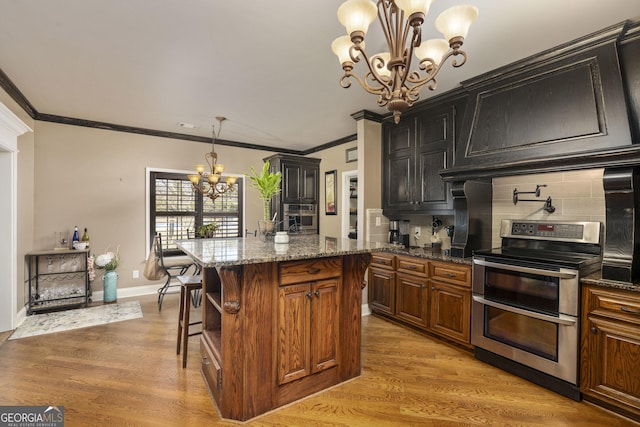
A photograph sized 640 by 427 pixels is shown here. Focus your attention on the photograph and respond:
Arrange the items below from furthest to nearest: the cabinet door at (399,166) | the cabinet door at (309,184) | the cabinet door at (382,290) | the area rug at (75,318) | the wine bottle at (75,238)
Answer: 1. the cabinet door at (309,184)
2. the wine bottle at (75,238)
3. the cabinet door at (399,166)
4. the cabinet door at (382,290)
5. the area rug at (75,318)

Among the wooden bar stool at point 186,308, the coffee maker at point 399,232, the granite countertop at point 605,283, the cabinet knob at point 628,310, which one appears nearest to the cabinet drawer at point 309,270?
the wooden bar stool at point 186,308

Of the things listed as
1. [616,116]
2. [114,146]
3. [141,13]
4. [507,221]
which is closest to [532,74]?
[616,116]

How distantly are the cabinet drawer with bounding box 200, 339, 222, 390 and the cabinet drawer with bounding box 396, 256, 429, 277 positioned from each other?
215cm

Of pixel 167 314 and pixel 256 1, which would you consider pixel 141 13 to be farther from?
pixel 167 314

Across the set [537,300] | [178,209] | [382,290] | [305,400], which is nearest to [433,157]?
[382,290]

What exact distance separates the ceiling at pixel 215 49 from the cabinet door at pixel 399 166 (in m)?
0.49

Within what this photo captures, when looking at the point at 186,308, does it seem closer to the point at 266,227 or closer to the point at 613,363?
the point at 266,227

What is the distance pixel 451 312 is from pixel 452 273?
380 mm

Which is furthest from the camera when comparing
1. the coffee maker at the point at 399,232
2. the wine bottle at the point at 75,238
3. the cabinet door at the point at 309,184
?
the cabinet door at the point at 309,184

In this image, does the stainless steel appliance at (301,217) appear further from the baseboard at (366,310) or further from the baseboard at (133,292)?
the baseboard at (133,292)

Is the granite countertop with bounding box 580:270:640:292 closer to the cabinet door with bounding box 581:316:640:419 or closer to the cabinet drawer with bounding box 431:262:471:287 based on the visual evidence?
the cabinet door with bounding box 581:316:640:419

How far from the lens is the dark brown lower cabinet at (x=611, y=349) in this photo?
1888 mm

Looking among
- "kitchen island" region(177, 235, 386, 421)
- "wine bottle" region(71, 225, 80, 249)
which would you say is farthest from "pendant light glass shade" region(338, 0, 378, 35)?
"wine bottle" region(71, 225, 80, 249)

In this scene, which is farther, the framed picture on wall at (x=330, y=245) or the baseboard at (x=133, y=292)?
the baseboard at (x=133, y=292)
